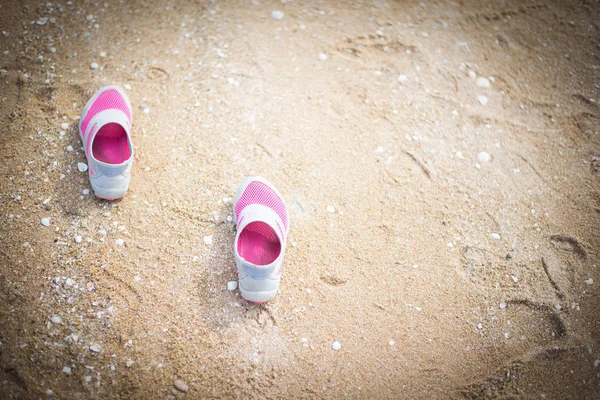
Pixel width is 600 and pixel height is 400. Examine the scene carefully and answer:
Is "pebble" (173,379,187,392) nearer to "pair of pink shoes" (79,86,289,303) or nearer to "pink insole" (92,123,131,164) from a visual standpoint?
"pair of pink shoes" (79,86,289,303)

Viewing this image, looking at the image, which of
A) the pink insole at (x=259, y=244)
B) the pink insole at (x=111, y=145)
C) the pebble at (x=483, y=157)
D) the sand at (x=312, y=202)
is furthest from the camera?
the pebble at (x=483, y=157)

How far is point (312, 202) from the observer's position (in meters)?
2.45

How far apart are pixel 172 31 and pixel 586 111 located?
3146 mm

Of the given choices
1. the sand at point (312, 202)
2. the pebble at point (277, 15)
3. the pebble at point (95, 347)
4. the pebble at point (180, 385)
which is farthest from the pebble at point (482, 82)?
the pebble at point (95, 347)

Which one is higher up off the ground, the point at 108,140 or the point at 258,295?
the point at 108,140

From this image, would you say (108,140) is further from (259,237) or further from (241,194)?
(259,237)

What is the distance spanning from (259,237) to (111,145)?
107 centimetres

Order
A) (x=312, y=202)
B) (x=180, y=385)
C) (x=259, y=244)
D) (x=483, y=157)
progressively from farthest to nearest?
(x=483, y=157)
(x=312, y=202)
(x=259, y=244)
(x=180, y=385)

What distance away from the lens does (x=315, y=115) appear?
2.72m

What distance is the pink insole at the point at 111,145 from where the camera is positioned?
2.31 meters

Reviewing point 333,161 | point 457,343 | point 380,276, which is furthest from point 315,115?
point 457,343

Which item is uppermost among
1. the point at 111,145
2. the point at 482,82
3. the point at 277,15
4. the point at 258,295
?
the point at 277,15

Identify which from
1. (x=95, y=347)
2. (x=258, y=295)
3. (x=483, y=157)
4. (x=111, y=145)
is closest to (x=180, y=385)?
(x=95, y=347)

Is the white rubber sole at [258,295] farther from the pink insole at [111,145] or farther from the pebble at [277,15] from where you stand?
the pebble at [277,15]
